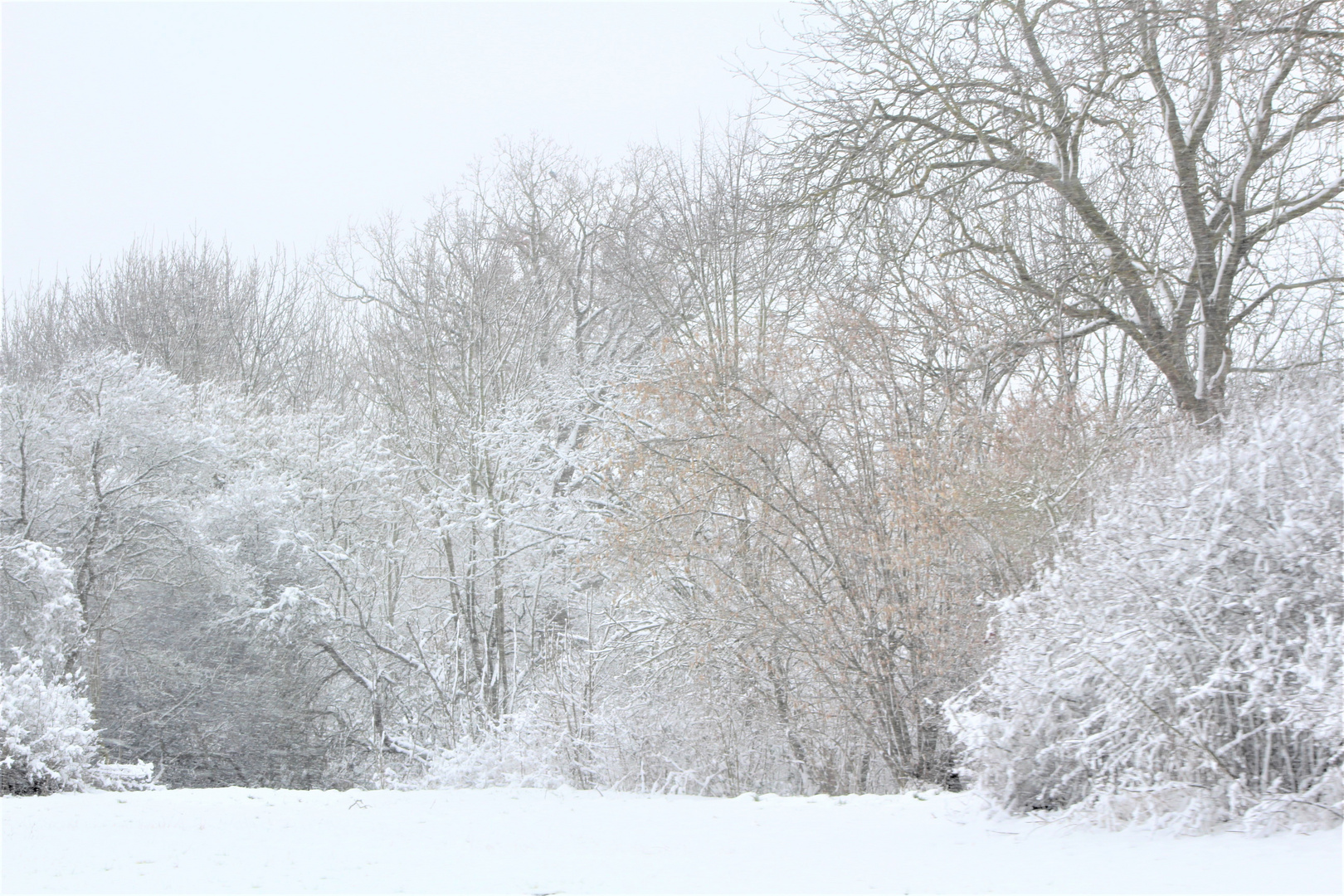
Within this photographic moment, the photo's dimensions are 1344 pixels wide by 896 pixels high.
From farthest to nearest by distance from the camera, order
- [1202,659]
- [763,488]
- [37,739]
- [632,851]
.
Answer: [763,488], [37,739], [632,851], [1202,659]

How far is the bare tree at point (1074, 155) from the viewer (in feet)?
25.6

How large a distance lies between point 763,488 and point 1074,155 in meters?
4.13

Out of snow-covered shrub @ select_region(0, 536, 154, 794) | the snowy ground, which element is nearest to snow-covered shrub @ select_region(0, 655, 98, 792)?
snow-covered shrub @ select_region(0, 536, 154, 794)

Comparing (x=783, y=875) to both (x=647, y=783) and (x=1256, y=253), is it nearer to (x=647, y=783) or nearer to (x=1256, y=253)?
(x=647, y=783)

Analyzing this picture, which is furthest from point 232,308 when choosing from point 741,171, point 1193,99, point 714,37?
point 1193,99

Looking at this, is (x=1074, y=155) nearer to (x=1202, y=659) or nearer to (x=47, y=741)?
(x=1202, y=659)

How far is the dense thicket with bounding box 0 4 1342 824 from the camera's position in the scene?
466 centimetres

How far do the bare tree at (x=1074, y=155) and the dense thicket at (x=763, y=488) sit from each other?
0.07 m

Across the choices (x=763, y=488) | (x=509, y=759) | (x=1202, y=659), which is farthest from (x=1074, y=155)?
(x=509, y=759)

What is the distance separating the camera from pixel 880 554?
870 centimetres

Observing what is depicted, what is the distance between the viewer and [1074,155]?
345 inches

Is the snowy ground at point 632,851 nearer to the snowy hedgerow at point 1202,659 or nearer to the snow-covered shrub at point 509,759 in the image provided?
the snowy hedgerow at point 1202,659

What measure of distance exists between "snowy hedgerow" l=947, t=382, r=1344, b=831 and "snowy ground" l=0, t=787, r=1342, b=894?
235mm

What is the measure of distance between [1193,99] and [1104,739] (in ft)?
20.1
